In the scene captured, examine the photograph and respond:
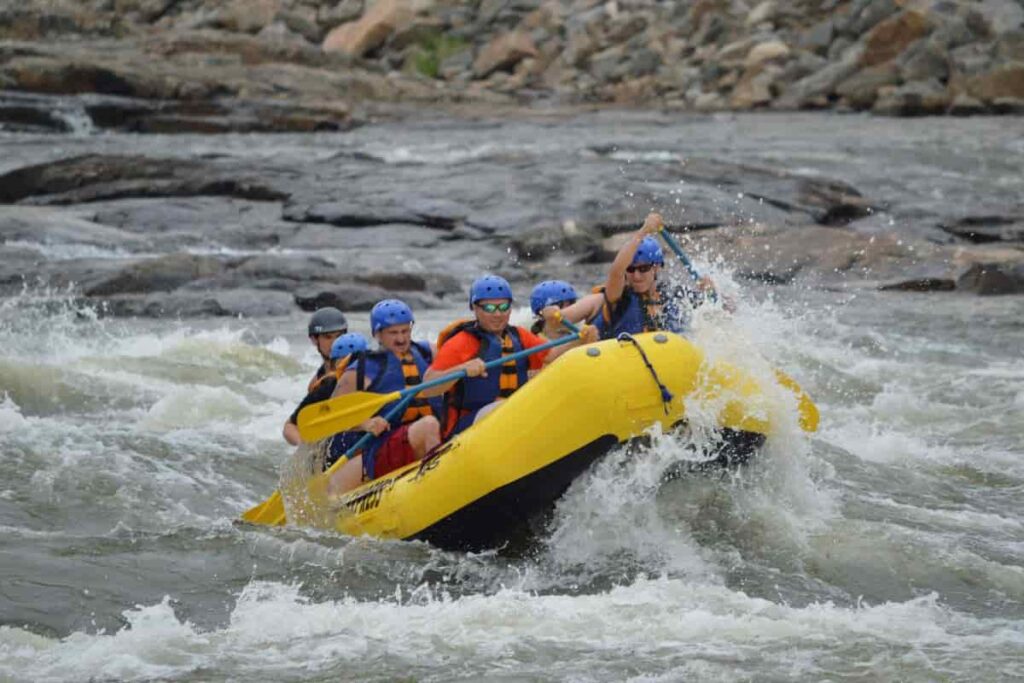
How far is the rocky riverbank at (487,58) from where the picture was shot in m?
26.4

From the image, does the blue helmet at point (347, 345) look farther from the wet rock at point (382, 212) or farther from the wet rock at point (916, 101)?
the wet rock at point (916, 101)

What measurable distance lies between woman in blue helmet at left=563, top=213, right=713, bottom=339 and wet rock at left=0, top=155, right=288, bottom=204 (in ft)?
36.8

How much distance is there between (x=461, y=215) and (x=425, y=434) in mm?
10672

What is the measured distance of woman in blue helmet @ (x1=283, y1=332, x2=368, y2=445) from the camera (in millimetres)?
7379

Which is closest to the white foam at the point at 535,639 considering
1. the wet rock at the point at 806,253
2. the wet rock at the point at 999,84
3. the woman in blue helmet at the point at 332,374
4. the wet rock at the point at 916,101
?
the woman in blue helmet at the point at 332,374

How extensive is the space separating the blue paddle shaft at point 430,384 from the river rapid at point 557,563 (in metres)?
0.48

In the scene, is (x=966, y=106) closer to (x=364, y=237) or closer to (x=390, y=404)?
(x=364, y=237)

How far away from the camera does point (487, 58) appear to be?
34062 millimetres

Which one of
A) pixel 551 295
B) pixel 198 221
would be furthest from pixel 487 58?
pixel 551 295

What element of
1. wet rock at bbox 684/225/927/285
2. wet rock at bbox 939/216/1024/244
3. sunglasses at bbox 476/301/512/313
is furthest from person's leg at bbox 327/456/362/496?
wet rock at bbox 939/216/1024/244

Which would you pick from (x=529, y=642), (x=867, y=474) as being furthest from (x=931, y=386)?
(x=529, y=642)

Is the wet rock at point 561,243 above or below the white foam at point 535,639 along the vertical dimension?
above

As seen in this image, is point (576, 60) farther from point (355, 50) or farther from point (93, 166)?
point (93, 166)

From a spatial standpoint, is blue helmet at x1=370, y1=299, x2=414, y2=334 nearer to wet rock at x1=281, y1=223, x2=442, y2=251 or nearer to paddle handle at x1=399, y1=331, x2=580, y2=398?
paddle handle at x1=399, y1=331, x2=580, y2=398
